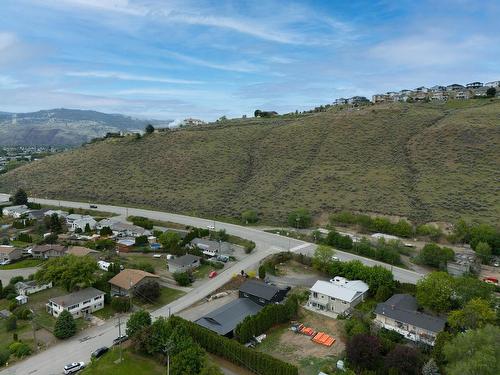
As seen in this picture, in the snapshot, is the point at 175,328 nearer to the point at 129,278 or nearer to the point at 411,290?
the point at 129,278

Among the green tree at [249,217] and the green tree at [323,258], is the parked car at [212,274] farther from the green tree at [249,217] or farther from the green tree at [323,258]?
the green tree at [249,217]

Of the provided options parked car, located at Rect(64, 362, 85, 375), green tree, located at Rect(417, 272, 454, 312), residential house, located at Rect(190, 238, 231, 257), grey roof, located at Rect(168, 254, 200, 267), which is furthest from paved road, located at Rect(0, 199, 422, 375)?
green tree, located at Rect(417, 272, 454, 312)

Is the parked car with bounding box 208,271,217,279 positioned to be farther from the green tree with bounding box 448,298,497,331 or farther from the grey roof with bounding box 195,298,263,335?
the green tree with bounding box 448,298,497,331


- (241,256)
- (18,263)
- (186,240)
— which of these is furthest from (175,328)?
(18,263)

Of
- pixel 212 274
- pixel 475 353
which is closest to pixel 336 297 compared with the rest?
pixel 475 353

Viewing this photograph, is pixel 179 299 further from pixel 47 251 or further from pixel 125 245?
pixel 47 251

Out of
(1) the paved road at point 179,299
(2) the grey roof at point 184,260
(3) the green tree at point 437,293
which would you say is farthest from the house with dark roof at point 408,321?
(2) the grey roof at point 184,260
